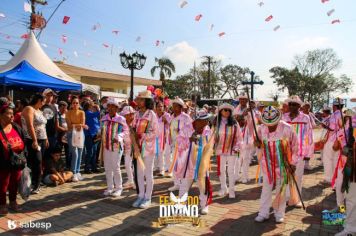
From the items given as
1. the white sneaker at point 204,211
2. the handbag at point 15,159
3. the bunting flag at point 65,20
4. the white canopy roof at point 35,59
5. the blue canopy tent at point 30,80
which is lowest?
the white sneaker at point 204,211

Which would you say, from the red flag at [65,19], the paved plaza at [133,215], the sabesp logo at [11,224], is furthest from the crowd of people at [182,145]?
the red flag at [65,19]

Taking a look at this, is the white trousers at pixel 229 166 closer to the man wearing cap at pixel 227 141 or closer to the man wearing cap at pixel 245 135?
the man wearing cap at pixel 227 141

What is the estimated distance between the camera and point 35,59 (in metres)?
11.4

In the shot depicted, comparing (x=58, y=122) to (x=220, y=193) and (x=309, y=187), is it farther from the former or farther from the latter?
(x=309, y=187)

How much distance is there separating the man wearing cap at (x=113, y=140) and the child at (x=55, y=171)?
141 cm

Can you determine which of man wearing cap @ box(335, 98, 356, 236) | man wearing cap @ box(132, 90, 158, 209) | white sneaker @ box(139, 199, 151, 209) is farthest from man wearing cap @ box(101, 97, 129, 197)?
man wearing cap @ box(335, 98, 356, 236)

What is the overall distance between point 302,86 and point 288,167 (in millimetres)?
47060

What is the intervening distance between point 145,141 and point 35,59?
828 centimetres

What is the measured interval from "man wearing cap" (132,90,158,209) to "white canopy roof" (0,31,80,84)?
6652mm

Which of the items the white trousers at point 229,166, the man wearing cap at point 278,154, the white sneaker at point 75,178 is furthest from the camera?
the white sneaker at point 75,178

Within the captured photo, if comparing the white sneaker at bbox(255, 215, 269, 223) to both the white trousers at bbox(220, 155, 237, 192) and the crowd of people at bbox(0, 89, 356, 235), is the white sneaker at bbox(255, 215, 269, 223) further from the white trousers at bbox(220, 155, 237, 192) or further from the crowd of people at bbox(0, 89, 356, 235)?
the white trousers at bbox(220, 155, 237, 192)

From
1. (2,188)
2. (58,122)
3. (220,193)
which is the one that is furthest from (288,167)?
(58,122)

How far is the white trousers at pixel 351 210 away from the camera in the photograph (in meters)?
3.95

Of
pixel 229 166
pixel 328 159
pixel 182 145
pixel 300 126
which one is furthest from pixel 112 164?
pixel 328 159
